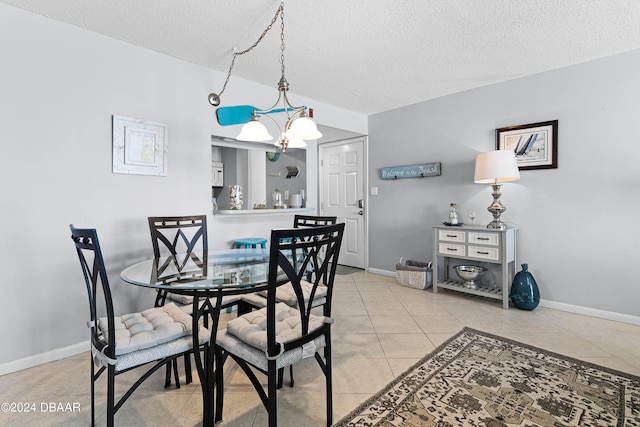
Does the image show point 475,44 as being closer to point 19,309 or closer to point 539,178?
point 539,178

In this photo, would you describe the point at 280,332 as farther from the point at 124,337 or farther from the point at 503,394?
the point at 503,394

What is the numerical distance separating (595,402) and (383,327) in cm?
139

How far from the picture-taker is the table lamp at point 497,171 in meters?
3.04

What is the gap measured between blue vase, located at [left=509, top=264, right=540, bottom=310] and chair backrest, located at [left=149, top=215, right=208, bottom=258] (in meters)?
2.96

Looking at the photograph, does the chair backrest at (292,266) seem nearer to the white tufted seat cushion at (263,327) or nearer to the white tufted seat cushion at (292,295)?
the white tufted seat cushion at (263,327)

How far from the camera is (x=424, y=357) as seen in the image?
217 centimetres

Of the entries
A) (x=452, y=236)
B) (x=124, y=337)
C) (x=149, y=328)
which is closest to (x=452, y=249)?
(x=452, y=236)

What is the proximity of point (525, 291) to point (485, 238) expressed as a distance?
1.98 ft

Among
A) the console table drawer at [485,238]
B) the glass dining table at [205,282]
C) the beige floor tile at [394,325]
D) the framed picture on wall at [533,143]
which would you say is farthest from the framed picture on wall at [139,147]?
the framed picture on wall at [533,143]

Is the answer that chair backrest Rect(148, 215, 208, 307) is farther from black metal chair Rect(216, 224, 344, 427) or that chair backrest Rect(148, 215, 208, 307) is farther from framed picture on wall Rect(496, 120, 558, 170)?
framed picture on wall Rect(496, 120, 558, 170)

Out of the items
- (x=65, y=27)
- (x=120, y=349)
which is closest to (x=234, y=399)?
(x=120, y=349)


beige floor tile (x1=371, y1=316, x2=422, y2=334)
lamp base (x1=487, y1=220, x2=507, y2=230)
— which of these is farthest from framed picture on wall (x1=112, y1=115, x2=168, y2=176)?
lamp base (x1=487, y1=220, x2=507, y2=230)

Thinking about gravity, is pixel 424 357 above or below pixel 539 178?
below

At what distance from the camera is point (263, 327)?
1546 mm
